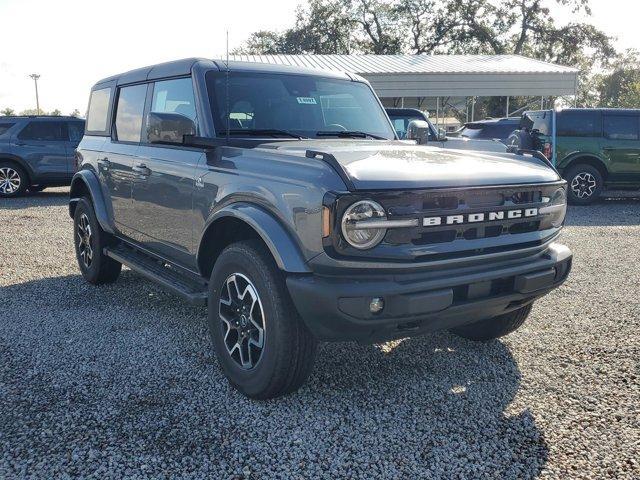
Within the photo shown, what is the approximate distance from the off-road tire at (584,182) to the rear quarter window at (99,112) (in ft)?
30.1

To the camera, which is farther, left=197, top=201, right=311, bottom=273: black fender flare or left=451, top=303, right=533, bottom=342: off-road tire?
left=451, top=303, right=533, bottom=342: off-road tire

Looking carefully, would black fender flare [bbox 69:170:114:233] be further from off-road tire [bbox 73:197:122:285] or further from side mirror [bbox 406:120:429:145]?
side mirror [bbox 406:120:429:145]

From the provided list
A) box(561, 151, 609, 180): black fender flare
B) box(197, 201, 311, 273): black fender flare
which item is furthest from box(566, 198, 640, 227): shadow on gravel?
box(197, 201, 311, 273): black fender flare

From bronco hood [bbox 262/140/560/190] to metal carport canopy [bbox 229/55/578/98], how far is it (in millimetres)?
15950

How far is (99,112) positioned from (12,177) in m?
8.71

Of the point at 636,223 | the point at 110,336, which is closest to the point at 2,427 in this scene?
the point at 110,336

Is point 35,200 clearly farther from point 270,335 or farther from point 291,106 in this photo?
point 270,335

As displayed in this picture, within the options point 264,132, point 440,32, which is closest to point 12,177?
point 264,132

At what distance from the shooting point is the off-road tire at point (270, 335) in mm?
3014

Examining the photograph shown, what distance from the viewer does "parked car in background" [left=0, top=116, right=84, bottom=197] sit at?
12938 mm

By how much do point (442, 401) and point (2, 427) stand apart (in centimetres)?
231

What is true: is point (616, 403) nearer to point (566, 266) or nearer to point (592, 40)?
point (566, 266)

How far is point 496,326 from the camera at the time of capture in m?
4.05

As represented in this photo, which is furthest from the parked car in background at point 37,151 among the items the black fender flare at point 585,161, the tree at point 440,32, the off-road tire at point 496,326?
the tree at point 440,32
